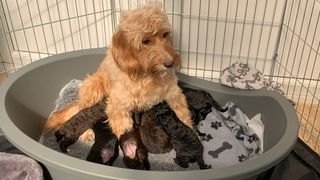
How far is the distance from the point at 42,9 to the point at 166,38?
1083 mm

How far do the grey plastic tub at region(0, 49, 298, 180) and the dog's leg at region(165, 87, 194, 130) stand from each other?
0.24 m

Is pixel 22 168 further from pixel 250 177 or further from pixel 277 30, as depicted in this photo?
pixel 277 30

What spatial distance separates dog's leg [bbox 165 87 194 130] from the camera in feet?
5.81

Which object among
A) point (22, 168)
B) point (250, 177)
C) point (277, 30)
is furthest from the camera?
point (277, 30)

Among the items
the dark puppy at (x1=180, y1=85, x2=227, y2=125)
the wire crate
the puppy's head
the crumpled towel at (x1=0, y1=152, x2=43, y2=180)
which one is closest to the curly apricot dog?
the puppy's head

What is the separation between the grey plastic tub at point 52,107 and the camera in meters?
1.41

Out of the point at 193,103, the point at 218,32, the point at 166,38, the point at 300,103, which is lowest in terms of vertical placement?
the point at 300,103

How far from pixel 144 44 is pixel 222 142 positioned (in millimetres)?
616

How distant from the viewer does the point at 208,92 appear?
2.03 m

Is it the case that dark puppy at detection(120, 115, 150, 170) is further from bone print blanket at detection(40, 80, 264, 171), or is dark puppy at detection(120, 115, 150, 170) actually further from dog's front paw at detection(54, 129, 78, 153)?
dog's front paw at detection(54, 129, 78, 153)

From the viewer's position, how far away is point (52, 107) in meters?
2.09

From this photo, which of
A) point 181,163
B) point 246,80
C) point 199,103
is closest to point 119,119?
point 181,163

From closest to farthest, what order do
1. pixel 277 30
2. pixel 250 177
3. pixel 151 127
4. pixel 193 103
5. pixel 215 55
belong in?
pixel 250 177 < pixel 151 127 < pixel 193 103 < pixel 277 30 < pixel 215 55

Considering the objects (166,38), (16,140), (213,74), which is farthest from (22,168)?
(213,74)
